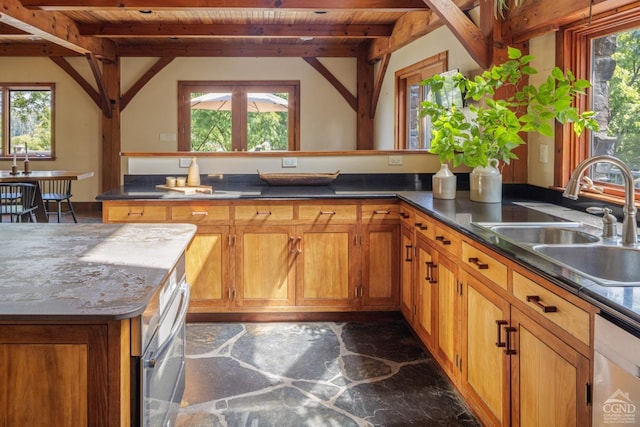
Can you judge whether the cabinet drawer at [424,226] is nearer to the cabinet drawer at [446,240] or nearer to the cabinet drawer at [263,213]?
the cabinet drawer at [446,240]

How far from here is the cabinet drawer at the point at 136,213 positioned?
356 cm

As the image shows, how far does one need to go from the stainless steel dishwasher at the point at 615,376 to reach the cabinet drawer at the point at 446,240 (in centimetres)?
115

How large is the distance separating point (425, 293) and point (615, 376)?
5.85ft

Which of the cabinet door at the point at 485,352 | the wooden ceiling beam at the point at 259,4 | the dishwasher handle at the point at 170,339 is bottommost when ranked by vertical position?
the cabinet door at the point at 485,352

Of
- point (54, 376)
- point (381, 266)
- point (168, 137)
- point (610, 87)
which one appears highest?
point (168, 137)

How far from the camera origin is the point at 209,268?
11.9 feet

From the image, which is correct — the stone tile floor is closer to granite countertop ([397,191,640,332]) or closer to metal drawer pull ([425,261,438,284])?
metal drawer pull ([425,261,438,284])

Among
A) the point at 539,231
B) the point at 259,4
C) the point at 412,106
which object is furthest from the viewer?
the point at 412,106

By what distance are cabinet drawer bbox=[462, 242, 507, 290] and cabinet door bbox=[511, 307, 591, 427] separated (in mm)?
137

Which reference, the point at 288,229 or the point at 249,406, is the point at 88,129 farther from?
the point at 249,406

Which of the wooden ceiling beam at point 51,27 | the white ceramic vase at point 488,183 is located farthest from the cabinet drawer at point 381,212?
the wooden ceiling beam at point 51,27

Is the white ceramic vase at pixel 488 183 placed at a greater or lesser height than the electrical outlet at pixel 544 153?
lesser

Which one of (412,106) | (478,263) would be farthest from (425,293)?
(412,106)

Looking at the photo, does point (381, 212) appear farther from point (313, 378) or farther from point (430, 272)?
point (313, 378)
